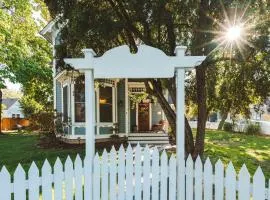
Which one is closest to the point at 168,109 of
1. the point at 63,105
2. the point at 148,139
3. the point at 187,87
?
the point at 187,87

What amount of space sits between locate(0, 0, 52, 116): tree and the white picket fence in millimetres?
13648

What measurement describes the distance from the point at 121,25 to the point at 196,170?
4959mm

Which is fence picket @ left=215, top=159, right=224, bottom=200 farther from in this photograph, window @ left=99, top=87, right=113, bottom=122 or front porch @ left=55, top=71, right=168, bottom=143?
window @ left=99, top=87, right=113, bottom=122

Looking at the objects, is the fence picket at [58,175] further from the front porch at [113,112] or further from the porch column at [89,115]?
the front porch at [113,112]

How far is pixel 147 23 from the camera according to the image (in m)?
8.77

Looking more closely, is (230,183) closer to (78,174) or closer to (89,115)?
(78,174)

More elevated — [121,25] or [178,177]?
[121,25]

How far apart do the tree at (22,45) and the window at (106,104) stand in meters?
Result: 4.33

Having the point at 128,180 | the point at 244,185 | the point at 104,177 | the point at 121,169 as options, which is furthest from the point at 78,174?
the point at 244,185

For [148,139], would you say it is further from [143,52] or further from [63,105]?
[143,52]

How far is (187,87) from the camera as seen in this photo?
1071cm

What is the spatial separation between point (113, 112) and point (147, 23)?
9093 millimetres

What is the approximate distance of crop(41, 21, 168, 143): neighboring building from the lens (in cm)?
1648

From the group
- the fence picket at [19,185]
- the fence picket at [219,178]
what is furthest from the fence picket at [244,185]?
the fence picket at [19,185]
